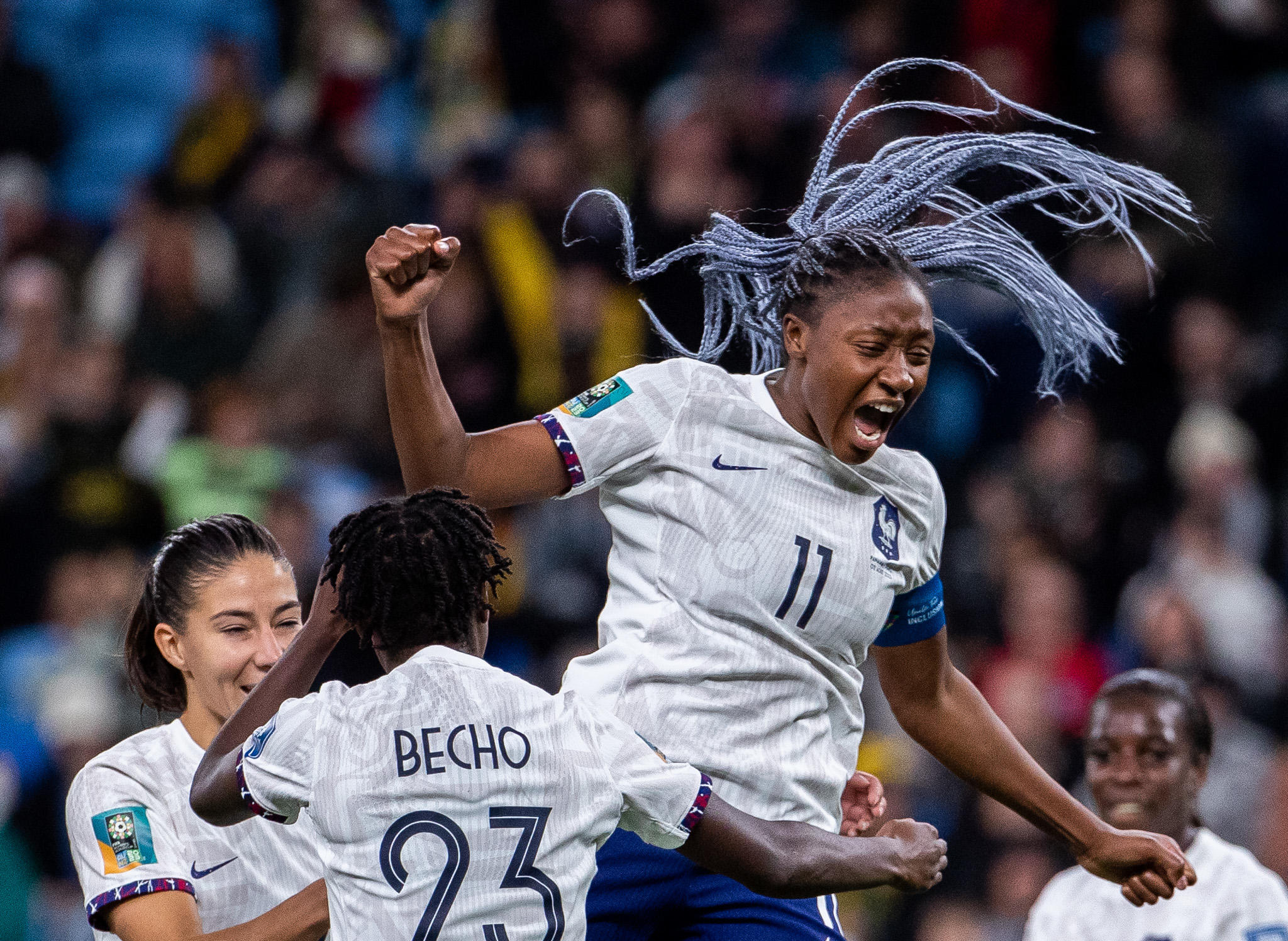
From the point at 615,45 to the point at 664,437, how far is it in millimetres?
6340

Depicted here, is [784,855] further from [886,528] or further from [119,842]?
[119,842]

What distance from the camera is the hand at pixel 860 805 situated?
3334 mm

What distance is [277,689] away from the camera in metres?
2.83

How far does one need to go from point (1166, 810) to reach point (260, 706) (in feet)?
8.21

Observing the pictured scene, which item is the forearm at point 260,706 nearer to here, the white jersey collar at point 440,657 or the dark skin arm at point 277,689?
the dark skin arm at point 277,689

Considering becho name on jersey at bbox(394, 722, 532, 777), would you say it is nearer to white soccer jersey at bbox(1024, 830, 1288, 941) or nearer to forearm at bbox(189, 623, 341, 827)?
forearm at bbox(189, 623, 341, 827)

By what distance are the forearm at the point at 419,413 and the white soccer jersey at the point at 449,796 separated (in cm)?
39

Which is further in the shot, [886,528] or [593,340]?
[593,340]

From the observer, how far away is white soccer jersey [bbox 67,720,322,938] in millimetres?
3113

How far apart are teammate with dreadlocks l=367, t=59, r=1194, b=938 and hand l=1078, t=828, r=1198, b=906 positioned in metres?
0.59

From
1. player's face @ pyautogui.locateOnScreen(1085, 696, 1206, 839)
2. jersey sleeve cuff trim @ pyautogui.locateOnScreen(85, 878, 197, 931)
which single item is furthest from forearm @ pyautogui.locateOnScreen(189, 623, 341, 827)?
player's face @ pyautogui.locateOnScreen(1085, 696, 1206, 839)

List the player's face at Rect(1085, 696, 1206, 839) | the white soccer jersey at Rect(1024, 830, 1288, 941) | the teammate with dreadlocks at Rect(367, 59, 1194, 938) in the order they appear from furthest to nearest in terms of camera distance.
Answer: the player's face at Rect(1085, 696, 1206, 839), the white soccer jersey at Rect(1024, 830, 1288, 941), the teammate with dreadlocks at Rect(367, 59, 1194, 938)

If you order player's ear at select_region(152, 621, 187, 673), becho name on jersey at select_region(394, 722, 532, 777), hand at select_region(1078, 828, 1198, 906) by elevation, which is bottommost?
hand at select_region(1078, 828, 1198, 906)

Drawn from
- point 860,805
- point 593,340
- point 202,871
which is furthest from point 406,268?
point 593,340
